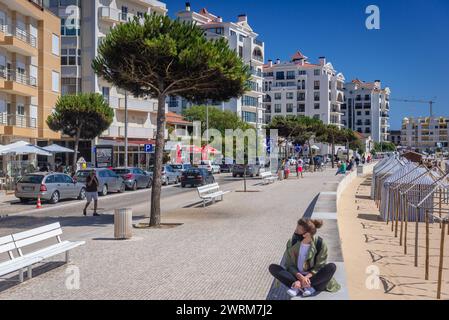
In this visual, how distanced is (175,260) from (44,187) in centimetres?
1546

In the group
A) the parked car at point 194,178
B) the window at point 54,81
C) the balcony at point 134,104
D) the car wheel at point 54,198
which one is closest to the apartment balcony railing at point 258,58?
the balcony at point 134,104

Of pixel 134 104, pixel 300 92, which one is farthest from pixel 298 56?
pixel 134 104

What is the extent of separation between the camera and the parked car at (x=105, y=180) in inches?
1171

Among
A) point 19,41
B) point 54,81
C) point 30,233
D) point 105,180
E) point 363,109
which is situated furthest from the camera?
point 363,109

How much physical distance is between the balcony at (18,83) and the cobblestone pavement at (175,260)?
1865 cm

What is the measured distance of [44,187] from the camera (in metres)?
25.0

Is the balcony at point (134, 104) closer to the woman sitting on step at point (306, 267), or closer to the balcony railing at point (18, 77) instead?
the balcony railing at point (18, 77)

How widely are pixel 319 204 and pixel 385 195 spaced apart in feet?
7.90

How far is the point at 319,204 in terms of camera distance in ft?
64.2

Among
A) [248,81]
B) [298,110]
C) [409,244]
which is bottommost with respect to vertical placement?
[409,244]

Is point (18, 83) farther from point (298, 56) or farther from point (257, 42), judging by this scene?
point (298, 56)

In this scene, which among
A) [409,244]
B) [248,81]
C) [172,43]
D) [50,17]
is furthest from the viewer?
[50,17]

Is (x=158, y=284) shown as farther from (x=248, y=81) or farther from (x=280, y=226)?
(x=248, y=81)

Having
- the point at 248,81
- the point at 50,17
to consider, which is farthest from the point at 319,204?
the point at 50,17
